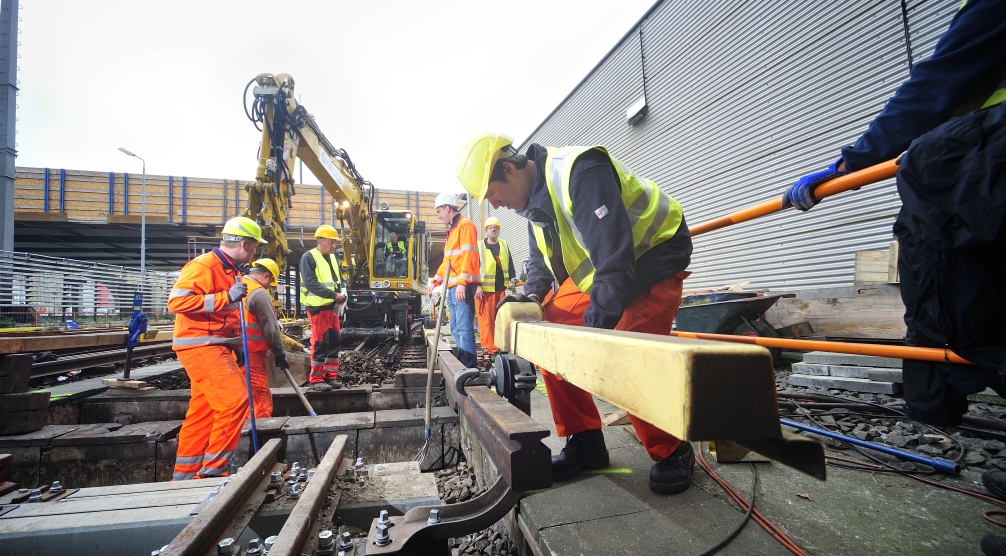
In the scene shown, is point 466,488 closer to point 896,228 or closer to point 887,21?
point 896,228

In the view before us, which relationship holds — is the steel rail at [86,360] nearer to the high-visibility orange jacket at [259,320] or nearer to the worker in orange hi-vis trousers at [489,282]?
the high-visibility orange jacket at [259,320]

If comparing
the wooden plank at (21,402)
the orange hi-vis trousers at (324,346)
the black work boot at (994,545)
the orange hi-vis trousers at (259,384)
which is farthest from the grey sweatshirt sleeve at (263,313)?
the black work boot at (994,545)

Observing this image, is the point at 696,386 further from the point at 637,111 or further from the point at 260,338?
the point at 637,111

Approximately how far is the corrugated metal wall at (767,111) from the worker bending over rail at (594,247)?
5.24 meters

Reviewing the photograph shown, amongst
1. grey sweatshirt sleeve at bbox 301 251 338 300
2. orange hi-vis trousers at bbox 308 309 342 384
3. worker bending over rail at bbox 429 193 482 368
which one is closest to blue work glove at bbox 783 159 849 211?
worker bending over rail at bbox 429 193 482 368

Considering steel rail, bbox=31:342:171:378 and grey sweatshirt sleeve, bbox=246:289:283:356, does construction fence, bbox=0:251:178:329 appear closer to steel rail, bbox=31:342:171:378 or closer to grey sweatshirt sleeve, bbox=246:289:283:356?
steel rail, bbox=31:342:171:378

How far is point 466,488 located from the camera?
3154 millimetres

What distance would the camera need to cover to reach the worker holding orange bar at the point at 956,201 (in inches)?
45.4

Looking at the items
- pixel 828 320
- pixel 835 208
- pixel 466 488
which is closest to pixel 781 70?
pixel 835 208

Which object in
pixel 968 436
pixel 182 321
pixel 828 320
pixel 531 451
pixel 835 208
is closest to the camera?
pixel 531 451

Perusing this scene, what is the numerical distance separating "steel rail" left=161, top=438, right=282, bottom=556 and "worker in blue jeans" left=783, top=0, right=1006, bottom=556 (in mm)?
2850

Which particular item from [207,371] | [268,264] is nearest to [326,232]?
[268,264]

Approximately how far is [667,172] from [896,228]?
7.85m

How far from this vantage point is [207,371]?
351cm
